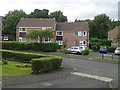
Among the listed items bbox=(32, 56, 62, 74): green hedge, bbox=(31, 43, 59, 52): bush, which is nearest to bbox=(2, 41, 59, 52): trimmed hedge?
bbox=(31, 43, 59, 52): bush

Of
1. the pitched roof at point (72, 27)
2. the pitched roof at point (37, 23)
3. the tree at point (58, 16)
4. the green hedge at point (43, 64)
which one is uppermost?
the tree at point (58, 16)

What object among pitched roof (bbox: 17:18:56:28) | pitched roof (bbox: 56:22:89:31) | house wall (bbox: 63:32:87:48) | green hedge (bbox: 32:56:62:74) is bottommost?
green hedge (bbox: 32:56:62:74)

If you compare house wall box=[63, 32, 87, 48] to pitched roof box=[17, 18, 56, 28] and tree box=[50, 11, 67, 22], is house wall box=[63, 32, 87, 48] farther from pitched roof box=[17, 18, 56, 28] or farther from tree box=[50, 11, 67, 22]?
tree box=[50, 11, 67, 22]

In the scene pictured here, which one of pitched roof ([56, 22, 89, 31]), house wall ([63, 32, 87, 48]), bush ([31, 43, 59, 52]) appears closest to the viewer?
bush ([31, 43, 59, 52])

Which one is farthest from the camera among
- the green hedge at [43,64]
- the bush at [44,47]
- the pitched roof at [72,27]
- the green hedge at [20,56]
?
the pitched roof at [72,27]

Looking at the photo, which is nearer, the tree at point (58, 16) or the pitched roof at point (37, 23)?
the pitched roof at point (37, 23)

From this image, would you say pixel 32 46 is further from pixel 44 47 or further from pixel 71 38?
pixel 71 38

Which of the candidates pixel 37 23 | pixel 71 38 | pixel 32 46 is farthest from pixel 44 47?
pixel 37 23

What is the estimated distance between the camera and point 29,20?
262 feet

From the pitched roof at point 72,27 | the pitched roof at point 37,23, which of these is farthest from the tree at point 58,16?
the pitched roof at point 37,23

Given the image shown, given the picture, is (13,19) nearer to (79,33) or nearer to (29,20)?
(29,20)

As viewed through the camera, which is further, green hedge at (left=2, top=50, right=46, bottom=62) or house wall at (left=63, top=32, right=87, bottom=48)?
house wall at (left=63, top=32, right=87, bottom=48)

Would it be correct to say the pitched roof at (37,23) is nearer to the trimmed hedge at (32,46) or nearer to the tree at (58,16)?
the trimmed hedge at (32,46)

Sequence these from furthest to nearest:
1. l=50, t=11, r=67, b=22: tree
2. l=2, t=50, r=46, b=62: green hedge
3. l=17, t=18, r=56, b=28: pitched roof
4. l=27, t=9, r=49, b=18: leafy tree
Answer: l=50, t=11, r=67, b=22: tree < l=27, t=9, r=49, b=18: leafy tree < l=17, t=18, r=56, b=28: pitched roof < l=2, t=50, r=46, b=62: green hedge
